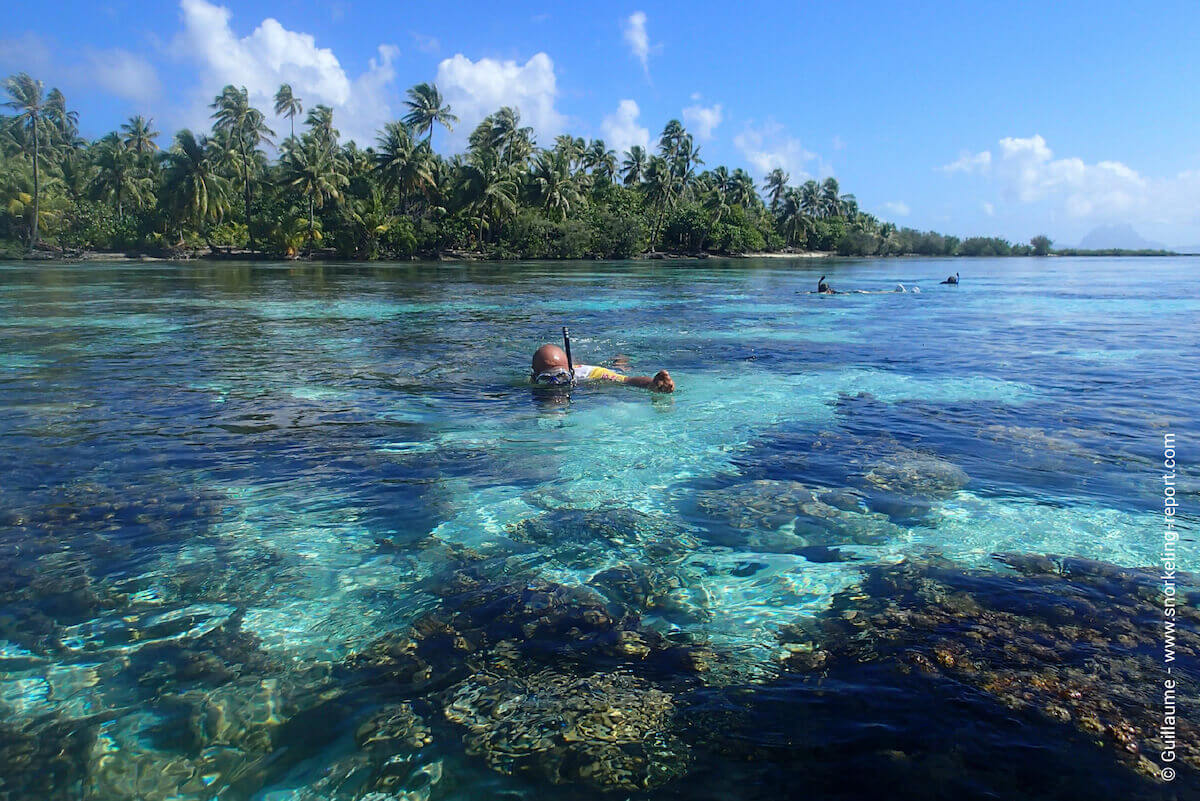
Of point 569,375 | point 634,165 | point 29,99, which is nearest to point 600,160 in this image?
point 634,165

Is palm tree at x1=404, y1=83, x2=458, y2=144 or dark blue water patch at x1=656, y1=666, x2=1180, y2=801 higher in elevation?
palm tree at x1=404, y1=83, x2=458, y2=144

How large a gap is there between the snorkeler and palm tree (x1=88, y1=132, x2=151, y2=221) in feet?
254

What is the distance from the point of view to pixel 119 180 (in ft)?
234

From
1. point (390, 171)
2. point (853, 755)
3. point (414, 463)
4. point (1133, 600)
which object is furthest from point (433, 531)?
point (390, 171)

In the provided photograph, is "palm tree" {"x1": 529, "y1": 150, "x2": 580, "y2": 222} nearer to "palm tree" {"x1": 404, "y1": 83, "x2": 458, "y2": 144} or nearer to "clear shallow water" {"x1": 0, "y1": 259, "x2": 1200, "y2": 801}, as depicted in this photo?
"palm tree" {"x1": 404, "y1": 83, "x2": 458, "y2": 144}

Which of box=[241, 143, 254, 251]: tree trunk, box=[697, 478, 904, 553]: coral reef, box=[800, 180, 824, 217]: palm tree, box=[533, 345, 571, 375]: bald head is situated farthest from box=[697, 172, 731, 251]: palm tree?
box=[697, 478, 904, 553]: coral reef

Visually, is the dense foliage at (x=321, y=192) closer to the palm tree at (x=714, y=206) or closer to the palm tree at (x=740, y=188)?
the palm tree at (x=714, y=206)

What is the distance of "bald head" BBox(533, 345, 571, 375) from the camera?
12.7 meters

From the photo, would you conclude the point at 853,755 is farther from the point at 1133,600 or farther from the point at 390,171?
the point at 390,171

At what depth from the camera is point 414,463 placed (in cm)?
842

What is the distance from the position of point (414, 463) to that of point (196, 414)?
176 inches

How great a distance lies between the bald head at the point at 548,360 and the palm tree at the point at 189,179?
6714 centimetres

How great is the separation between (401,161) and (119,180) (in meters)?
28.2

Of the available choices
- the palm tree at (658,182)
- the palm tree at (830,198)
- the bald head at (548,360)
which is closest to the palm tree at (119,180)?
the palm tree at (658,182)
